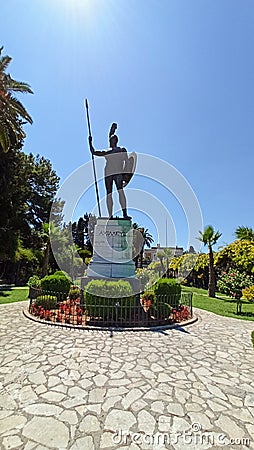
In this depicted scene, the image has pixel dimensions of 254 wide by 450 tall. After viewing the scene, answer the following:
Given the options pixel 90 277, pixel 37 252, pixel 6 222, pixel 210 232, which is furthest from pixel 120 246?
pixel 37 252

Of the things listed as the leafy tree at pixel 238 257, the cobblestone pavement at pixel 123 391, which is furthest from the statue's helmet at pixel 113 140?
the leafy tree at pixel 238 257

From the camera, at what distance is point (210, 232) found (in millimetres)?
18172

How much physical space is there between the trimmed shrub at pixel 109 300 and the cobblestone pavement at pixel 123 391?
1108mm

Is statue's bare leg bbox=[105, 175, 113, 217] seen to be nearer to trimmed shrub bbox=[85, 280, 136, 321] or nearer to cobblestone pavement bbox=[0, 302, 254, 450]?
trimmed shrub bbox=[85, 280, 136, 321]

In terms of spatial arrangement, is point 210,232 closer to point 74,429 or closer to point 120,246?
point 120,246

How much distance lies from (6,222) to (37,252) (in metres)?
7.42

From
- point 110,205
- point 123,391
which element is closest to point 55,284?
point 110,205

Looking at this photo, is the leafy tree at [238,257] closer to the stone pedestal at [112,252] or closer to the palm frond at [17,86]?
the stone pedestal at [112,252]

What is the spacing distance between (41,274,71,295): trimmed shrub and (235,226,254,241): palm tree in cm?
1389

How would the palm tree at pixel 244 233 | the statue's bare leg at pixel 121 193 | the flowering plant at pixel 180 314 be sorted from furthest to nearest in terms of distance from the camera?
the palm tree at pixel 244 233, the statue's bare leg at pixel 121 193, the flowering plant at pixel 180 314

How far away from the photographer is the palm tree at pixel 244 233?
→ 18.8 m

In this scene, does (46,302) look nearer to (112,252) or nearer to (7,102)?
(112,252)

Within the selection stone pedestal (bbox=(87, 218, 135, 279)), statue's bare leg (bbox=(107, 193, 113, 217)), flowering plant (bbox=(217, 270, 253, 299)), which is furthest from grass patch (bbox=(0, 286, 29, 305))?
flowering plant (bbox=(217, 270, 253, 299))

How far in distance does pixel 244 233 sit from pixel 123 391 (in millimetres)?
18017
